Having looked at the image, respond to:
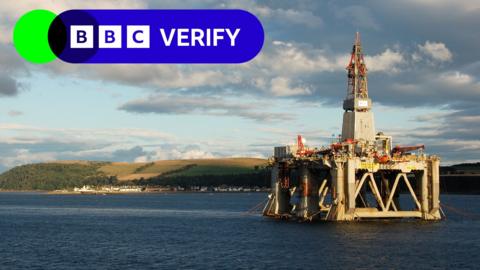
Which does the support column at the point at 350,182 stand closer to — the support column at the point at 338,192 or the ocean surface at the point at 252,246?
the support column at the point at 338,192

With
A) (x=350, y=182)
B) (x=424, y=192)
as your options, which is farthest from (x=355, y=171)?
(x=424, y=192)

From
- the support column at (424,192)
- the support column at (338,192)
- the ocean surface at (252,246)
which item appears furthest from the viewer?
the support column at (424,192)

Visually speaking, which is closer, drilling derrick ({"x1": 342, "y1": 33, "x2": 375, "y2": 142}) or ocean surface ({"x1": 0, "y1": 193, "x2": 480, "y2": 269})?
ocean surface ({"x1": 0, "y1": 193, "x2": 480, "y2": 269})

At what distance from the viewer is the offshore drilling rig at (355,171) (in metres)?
97.6

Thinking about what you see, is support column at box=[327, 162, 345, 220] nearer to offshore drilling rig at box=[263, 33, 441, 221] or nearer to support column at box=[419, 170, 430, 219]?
offshore drilling rig at box=[263, 33, 441, 221]

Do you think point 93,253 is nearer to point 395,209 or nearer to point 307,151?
point 307,151

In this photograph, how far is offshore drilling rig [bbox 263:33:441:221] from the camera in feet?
320

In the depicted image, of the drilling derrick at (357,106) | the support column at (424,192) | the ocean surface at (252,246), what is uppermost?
the drilling derrick at (357,106)

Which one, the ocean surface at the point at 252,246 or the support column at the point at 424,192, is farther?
the support column at the point at 424,192

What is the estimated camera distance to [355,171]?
9919 centimetres

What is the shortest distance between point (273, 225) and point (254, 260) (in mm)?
35590

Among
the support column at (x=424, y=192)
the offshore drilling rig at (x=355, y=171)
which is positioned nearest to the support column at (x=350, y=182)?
the offshore drilling rig at (x=355, y=171)

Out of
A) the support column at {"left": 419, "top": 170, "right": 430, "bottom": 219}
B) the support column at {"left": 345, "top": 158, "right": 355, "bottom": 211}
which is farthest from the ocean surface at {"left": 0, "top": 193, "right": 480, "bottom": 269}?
the support column at {"left": 345, "top": 158, "right": 355, "bottom": 211}

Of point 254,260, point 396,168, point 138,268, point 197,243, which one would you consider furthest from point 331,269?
point 396,168
